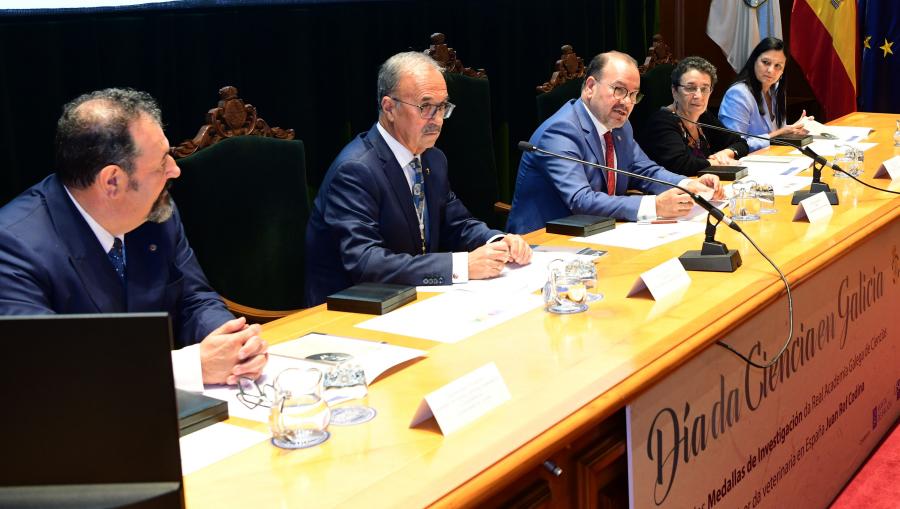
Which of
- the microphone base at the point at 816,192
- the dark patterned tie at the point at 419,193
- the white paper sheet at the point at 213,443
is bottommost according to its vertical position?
the white paper sheet at the point at 213,443

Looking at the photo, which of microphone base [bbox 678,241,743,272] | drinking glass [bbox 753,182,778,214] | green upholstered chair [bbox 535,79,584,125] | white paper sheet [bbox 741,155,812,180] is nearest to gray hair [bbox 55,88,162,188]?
microphone base [bbox 678,241,743,272]

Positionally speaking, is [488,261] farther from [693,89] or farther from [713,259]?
[693,89]

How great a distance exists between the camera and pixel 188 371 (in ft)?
5.32

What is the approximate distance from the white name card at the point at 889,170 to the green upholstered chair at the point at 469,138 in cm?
131

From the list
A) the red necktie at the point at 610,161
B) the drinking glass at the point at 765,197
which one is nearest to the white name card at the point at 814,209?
the drinking glass at the point at 765,197

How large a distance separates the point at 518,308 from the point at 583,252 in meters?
0.52

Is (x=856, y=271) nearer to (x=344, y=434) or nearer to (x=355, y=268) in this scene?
(x=355, y=268)

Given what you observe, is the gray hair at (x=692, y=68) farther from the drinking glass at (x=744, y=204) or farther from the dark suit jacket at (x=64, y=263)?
the dark suit jacket at (x=64, y=263)

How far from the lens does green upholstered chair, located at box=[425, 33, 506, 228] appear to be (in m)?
3.49

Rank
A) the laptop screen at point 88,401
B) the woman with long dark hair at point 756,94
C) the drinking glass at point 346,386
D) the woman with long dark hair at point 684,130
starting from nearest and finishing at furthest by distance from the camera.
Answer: the laptop screen at point 88,401
the drinking glass at point 346,386
the woman with long dark hair at point 684,130
the woman with long dark hair at point 756,94

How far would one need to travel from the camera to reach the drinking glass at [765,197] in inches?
115

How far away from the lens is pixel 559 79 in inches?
156

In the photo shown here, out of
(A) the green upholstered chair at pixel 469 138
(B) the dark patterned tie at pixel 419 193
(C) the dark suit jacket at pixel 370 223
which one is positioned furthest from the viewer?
(A) the green upholstered chair at pixel 469 138

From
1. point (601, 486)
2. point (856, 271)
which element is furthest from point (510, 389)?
point (856, 271)
